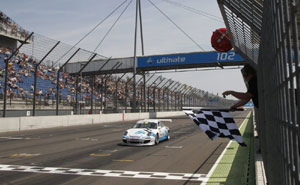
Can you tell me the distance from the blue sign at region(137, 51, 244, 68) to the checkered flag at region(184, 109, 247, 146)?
32.6 m

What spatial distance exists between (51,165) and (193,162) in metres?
3.83

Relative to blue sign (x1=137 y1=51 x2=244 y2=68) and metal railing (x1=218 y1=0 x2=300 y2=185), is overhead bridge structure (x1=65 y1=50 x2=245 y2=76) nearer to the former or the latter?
blue sign (x1=137 y1=51 x2=244 y2=68)

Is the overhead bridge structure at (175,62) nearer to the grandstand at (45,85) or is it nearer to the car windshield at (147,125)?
the grandstand at (45,85)

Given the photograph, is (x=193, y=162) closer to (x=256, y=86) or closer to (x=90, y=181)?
(x=90, y=181)

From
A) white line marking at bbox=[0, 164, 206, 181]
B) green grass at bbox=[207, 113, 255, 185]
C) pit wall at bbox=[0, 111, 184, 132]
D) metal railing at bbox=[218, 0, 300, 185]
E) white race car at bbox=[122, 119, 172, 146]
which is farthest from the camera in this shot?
pit wall at bbox=[0, 111, 184, 132]

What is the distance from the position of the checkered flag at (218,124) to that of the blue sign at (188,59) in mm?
32600

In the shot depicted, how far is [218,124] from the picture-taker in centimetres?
444

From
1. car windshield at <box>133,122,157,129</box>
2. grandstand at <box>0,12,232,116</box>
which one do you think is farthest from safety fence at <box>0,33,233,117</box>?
car windshield at <box>133,122,157,129</box>

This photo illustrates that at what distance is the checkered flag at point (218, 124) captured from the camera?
4320mm

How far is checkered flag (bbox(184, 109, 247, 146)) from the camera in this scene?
14.2ft

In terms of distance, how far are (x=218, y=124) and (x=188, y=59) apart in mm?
34984

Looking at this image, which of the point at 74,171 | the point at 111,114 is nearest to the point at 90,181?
the point at 74,171

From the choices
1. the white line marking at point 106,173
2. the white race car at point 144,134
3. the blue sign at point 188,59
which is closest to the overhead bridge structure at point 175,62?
the blue sign at point 188,59

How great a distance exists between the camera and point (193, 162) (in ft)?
27.9
